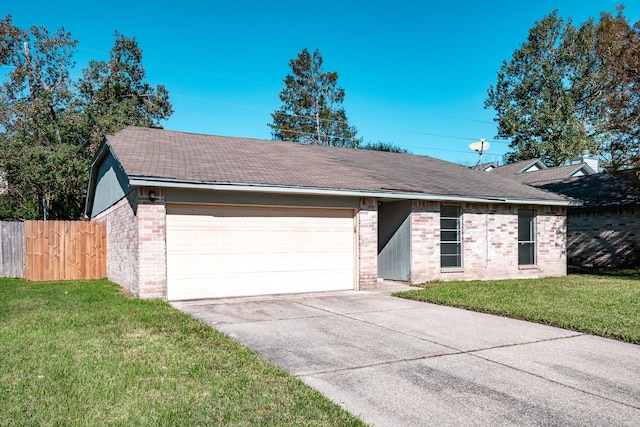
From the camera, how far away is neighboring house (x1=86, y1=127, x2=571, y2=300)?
9.86 metres

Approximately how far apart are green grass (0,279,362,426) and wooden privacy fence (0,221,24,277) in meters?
7.17

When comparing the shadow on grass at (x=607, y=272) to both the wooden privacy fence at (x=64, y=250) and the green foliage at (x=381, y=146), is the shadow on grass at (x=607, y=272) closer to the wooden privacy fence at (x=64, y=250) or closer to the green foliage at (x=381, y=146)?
the wooden privacy fence at (x=64, y=250)

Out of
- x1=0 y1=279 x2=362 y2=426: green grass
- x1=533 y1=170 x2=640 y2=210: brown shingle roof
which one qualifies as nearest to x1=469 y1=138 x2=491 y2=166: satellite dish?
x1=533 y1=170 x2=640 y2=210: brown shingle roof

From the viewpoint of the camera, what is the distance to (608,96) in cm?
1580

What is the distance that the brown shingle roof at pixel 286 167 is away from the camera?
10.4m

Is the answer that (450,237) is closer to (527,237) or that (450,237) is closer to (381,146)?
(527,237)

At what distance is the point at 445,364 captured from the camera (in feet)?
17.6

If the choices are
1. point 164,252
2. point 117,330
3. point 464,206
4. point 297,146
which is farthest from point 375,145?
point 117,330

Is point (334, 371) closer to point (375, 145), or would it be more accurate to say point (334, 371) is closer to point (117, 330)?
point (117, 330)

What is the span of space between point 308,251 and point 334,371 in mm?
6378

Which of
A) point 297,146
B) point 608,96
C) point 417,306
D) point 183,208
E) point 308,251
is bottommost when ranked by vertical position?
point 417,306

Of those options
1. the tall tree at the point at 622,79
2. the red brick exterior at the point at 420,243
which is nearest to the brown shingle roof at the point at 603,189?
the tall tree at the point at 622,79

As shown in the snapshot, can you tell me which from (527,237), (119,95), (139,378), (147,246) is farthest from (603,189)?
(119,95)

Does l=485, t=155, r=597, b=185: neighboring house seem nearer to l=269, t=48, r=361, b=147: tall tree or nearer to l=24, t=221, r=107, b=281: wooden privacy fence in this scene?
l=269, t=48, r=361, b=147: tall tree
